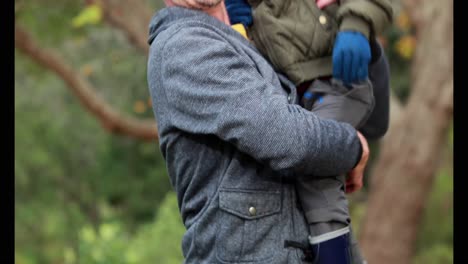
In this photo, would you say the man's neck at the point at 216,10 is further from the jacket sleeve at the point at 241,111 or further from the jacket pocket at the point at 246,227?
the jacket pocket at the point at 246,227

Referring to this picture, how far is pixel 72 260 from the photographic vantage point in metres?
5.28

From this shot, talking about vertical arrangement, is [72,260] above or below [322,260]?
below

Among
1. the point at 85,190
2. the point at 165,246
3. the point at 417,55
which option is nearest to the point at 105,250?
the point at 165,246

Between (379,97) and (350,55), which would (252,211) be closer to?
(350,55)

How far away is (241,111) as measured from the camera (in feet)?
5.36

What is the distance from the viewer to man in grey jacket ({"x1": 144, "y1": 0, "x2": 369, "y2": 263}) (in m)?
1.65

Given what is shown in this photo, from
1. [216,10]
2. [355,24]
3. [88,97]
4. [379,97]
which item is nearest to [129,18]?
[88,97]

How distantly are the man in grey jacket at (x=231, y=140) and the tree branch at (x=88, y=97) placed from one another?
5.32 metres

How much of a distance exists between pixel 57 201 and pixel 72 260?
25.4ft

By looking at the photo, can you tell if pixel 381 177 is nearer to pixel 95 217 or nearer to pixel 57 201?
pixel 57 201

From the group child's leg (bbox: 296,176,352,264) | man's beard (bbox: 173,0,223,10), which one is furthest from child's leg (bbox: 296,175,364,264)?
man's beard (bbox: 173,0,223,10)

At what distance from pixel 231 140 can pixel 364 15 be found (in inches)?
18.3

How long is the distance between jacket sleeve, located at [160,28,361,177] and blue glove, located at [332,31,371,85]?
14 centimetres
